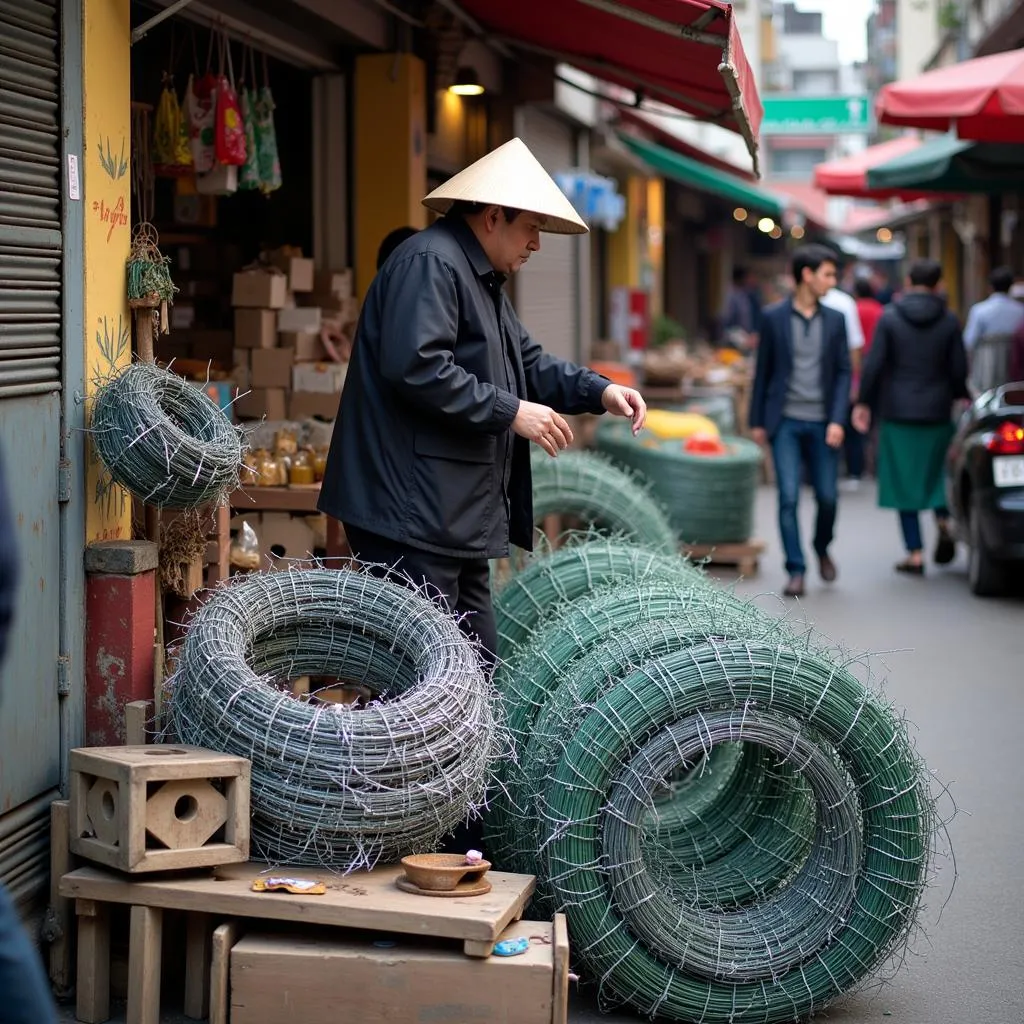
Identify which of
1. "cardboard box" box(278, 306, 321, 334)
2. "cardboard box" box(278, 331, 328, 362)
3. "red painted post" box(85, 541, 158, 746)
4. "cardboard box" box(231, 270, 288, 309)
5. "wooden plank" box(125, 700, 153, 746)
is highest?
"cardboard box" box(231, 270, 288, 309)

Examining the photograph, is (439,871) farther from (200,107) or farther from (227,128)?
(200,107)

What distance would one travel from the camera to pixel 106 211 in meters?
4.75

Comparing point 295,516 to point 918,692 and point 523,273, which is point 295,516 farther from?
point 523,273

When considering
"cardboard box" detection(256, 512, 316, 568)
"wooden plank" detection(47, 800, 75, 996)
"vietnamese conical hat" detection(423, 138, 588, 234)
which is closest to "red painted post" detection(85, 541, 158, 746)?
"wooden plank" detection(47, 800, 75, 996)

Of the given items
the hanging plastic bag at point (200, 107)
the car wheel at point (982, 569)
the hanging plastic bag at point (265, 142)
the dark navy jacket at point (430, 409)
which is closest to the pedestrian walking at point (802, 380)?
the car wheel at point (982, 569)

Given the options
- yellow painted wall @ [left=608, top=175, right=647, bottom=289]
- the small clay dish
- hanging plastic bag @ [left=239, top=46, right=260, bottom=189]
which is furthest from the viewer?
yellow painted wall @ [left=608, top=175, right=647, bottom=289]

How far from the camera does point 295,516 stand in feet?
22.5

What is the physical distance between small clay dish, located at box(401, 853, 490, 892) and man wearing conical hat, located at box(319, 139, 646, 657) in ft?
3.05

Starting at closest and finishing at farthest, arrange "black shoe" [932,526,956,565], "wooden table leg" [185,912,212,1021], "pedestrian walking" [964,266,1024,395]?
"wooden table leg" [185,912,212,1021]
"black shoe" [932,526,956,565]
"pedestrian walking" [964,266,1024,395]

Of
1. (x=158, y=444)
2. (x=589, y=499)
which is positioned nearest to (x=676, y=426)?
(x=589, y=499)

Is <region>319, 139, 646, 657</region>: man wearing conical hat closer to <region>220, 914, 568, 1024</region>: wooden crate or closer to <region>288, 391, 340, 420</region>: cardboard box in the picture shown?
<region>220, 914, 568, 1024</region>: wooden crate

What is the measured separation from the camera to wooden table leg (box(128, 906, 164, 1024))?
3953 mm

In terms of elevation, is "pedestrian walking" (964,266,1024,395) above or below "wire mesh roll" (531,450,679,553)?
above

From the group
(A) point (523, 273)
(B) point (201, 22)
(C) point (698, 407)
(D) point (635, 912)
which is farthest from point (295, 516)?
(C) point (698, 407)
